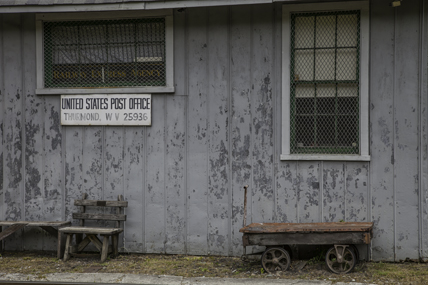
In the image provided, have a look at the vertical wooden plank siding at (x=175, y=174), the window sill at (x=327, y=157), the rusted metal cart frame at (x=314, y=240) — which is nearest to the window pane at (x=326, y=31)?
the window sill at (x=327, y=157)

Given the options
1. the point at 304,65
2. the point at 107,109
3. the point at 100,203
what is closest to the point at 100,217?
the point at 100,203

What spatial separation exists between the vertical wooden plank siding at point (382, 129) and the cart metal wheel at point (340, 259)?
27.7 inches

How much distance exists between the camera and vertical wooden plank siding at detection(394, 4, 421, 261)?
6.43 m

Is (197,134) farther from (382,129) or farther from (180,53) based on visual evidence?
(382,129)

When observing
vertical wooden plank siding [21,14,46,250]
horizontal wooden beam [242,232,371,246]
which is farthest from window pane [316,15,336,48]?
vertical wooden plank siding [21,14,46,250]

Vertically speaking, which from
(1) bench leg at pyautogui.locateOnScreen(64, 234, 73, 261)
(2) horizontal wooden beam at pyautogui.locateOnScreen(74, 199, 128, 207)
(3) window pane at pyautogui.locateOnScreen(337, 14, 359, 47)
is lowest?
(1) bench leg at pyautogui.locateOnScreen(64, 234, 73, 261)

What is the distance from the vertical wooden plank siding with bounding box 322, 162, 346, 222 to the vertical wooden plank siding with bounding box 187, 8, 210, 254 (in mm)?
1809

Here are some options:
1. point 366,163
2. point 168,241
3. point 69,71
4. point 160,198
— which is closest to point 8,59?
point 69,71

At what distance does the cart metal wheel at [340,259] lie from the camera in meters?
5.95

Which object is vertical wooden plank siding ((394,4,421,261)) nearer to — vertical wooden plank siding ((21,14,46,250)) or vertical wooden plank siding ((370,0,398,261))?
vertical wooden plank siding ((370,0,398,261))

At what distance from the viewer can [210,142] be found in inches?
273

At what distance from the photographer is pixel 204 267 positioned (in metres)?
6.41

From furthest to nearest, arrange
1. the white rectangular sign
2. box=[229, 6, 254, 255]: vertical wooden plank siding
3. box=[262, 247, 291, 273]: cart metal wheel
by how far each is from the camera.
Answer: the white rectangular sign
box=[229, 6, 254, 255]: vertical wooden plank siding
box=[262, 247, 291, 273]: cart metal wheel

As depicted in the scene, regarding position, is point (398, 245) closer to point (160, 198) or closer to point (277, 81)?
point (277, 81)
